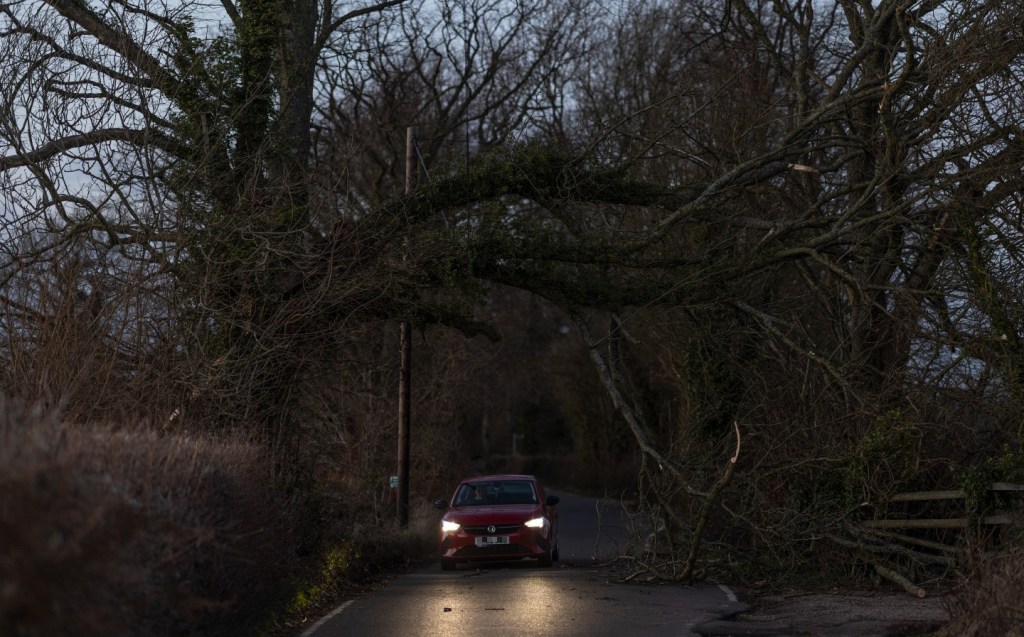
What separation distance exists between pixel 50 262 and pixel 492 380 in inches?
1365

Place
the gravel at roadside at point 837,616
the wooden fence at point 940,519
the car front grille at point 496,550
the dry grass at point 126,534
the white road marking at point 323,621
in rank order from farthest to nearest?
the car front grille at point 496,550
the wooden fence at point 940,519
the white road marking at point 323,621
the gravel at roadside at point 837,616
the dry grass at point 126,534

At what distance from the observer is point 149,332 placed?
16000mm

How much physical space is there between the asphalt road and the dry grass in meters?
2.28

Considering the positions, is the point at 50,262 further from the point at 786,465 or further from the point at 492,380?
the point at 492,380

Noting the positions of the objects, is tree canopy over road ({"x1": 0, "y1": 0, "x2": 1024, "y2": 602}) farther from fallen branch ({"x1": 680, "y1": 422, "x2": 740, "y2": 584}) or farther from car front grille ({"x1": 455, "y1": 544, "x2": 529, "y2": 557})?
car front grille ({"x1": 455, "y1": 544, "x2": 529, "y2": 557})

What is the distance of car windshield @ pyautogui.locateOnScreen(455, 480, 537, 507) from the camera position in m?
22.2

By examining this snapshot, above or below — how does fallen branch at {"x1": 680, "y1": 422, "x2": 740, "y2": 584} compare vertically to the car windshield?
below

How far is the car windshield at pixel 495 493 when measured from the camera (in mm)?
22250

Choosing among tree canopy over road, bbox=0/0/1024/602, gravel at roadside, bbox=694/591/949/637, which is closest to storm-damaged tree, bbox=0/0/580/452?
tree canopy over road, bbox=0/0/1024/602

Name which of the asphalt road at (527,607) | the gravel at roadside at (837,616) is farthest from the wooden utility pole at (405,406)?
the gravel at roadside at (837,616)

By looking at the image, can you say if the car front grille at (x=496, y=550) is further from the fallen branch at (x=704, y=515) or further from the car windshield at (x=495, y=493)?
the fallen branch at (x=704, y=515)

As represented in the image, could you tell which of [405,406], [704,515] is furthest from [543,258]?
[405,406]

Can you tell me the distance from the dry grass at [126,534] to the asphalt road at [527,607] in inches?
89.6

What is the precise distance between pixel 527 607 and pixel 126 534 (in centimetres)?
840
